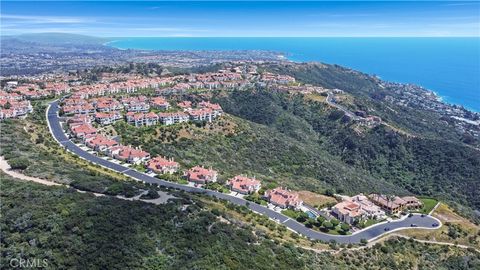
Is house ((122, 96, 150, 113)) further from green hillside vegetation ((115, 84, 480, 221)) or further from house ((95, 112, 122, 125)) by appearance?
green hillside vegetation ((115, 84, 480, 221))

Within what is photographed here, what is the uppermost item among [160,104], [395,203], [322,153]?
[160,104]

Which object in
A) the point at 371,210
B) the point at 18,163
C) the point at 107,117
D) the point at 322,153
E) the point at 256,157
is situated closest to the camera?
the point at 18,163

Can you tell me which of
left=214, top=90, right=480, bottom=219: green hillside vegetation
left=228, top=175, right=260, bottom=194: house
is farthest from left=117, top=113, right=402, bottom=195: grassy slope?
left=228, top=175, right=260, bottom=194: house

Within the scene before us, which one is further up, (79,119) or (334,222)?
(79,119)

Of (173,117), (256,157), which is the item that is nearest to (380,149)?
(256,157)

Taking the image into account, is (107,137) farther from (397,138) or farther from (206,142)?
(397,138)

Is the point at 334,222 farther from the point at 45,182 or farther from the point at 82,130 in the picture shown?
the point at 82,130

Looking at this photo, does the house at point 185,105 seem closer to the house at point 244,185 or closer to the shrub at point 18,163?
the house at point 244,185

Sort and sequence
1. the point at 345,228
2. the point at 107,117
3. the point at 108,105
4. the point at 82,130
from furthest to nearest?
the point at 108,105 < the point at 107,117 < the point at 82,130 < the point at 345,228
